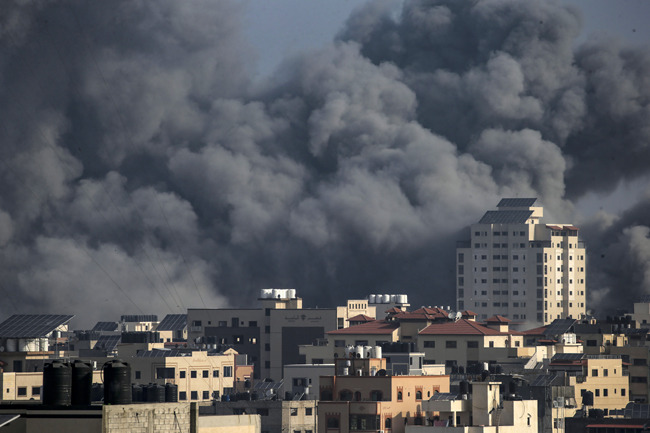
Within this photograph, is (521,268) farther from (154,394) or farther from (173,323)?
(154,394)

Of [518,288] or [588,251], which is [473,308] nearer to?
[518,288]

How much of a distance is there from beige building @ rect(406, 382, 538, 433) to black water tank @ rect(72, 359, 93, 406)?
21820 mm

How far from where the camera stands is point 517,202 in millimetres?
131875

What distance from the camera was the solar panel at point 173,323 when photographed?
111 meters

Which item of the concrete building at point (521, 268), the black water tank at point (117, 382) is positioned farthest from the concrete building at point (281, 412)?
the concrete building at point (521, 268)

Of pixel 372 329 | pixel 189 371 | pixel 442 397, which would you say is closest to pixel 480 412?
pixel 442 397

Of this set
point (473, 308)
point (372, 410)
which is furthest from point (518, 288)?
point (372, 410)

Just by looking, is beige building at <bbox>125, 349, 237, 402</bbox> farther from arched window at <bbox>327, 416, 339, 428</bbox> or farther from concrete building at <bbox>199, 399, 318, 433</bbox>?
arched window at <bbox>327, 416, 339, 428</bbox>

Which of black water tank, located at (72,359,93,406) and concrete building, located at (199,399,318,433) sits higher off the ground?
concrete building, located at (199,399,318,433)

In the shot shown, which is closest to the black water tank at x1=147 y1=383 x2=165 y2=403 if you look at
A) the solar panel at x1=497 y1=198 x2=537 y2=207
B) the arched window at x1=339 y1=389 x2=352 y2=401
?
the arched window at x1=339 y1=389 x2=352 y2=401

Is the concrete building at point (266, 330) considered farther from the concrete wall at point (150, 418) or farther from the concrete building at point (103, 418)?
the concrete building at point (103, 418)

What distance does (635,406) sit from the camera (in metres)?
52.8

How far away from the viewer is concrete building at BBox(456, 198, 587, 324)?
12531 cm

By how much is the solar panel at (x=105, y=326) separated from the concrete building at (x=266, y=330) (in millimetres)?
16537
